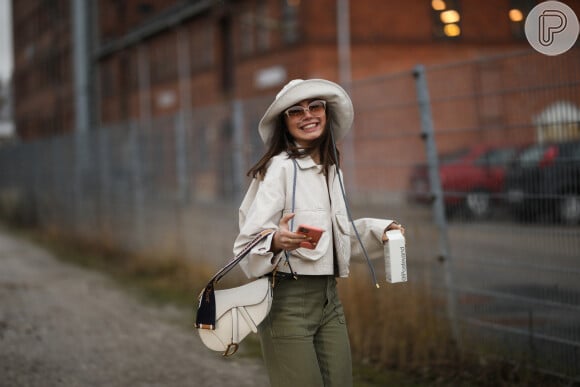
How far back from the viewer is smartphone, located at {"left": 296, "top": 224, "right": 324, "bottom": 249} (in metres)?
3.04

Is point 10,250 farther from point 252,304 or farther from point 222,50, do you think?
point 222,50

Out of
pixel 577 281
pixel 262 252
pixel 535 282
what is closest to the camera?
pixel 262 252

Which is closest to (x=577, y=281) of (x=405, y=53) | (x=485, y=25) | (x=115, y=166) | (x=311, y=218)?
(x=311, y=218)

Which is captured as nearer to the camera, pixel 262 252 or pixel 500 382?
pixel 262 252

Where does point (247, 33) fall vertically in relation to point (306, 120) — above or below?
above

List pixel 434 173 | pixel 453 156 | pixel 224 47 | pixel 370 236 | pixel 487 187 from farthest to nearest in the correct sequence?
1. pixel 224 47
2. pixel 434 173
3. pixel 453 156
4. pixel 487 187
5. pixel 370 236

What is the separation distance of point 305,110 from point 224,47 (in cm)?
3292

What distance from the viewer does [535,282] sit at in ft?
17.7

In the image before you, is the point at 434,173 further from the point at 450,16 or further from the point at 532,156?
the point at 450,16

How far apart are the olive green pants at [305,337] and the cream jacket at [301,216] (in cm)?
9

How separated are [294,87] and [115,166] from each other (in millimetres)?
11205

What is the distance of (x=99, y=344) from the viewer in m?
7.11

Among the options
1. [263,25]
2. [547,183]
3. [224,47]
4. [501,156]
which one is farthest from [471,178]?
[224,47]

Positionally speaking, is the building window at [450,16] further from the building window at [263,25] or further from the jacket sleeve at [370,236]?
the building window at [263,25]
